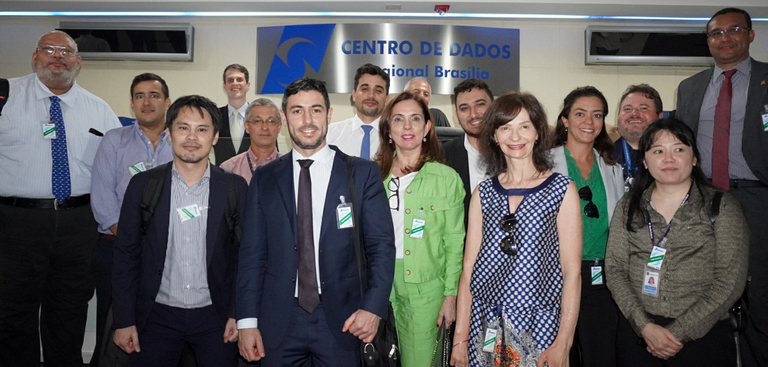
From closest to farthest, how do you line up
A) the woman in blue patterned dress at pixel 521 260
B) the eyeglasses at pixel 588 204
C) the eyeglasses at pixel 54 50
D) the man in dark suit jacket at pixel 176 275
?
the woman in blue patterned dress at pixel 521 260, the man in dark suit jacket at pixel 176 275, the eyeglasses at pixel 588 204, the eyeglasses at pixel 54 50

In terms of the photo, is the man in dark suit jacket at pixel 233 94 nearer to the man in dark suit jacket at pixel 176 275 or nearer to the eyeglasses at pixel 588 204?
the man in dark suit jacket at pixel 176 275

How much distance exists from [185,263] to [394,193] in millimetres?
1117

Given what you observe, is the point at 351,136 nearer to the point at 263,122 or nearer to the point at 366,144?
the point at 366,144

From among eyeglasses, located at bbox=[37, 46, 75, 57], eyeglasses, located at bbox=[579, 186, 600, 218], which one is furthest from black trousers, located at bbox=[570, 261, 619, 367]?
eyeglasses, located at bbox=[37, 46, 75, 57]

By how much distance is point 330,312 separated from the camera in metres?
2.06

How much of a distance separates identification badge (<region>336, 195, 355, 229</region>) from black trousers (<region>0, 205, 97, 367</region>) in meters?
2.27

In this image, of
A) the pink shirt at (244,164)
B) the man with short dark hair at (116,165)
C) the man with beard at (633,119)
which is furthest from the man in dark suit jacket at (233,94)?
the man with beard at (633,119)

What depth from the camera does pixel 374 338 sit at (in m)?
2.14

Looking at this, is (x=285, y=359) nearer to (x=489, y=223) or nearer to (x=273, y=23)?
(x=489, y=223)

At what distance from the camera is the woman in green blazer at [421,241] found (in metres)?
2.40

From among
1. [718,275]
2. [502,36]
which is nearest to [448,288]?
[718,275]

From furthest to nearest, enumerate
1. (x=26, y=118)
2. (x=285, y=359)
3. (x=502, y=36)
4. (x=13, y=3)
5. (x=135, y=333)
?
(x=502, y=36) → (x=13, y=3) → (x=26, y=118) → (x=135, y=333) → (x=285, y=359)

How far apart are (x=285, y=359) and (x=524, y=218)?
1.17 metres

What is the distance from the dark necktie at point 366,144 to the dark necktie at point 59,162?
204cm
